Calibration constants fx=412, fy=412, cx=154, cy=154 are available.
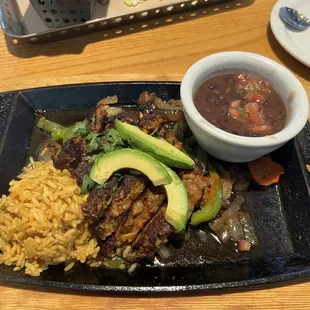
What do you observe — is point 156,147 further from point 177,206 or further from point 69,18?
point 69,18

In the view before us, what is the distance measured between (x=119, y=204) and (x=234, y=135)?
27.5 inches

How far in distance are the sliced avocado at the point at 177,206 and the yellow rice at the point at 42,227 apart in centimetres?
46

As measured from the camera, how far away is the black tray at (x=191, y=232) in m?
2.12

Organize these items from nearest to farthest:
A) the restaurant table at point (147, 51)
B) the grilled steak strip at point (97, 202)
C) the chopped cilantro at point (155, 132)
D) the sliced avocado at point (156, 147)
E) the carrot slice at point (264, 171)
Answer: the grilled steak strip at point (97, 202), the sliced avocado at point (156, 147), the chopped cilantro at point (155, 132), the carrot slice at point (264, 171), the restaurant table at point (147, 51)

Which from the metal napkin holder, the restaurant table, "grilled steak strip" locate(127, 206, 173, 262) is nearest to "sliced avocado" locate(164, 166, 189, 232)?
"grilled steak strip" locate(127, 206, 173, 262)

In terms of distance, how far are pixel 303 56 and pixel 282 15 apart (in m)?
0.47

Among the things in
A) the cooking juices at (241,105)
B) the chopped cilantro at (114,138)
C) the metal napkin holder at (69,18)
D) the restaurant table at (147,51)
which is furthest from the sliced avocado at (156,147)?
the metal napkin holder at (69,18)

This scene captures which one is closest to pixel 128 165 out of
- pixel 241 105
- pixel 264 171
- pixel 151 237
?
pixel 151 237

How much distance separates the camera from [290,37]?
357 centimetres

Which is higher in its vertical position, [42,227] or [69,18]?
[69,18]

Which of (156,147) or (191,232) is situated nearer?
(156,147)

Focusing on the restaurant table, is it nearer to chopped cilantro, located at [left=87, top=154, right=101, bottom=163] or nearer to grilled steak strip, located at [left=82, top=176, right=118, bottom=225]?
chopped cilantro, located at [left=87, top=154, right=101, bottom=163]

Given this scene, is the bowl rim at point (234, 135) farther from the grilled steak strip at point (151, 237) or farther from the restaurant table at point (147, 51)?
the restaurant table at point (147, 51)

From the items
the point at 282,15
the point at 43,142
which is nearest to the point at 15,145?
the point at 43,142
